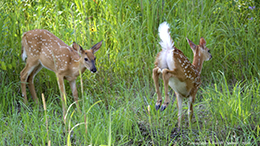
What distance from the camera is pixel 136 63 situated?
499 centimetres

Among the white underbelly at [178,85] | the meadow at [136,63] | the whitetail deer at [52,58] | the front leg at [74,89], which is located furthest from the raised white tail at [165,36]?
the front leg at [74,89]

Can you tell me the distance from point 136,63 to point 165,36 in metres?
1.79

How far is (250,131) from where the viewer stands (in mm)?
3746

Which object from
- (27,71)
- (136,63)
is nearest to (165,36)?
(136,63)

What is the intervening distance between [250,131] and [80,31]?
3001 mm

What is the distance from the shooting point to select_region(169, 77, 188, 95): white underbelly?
3430 millimetres

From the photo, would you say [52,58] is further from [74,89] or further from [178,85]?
[178,85]

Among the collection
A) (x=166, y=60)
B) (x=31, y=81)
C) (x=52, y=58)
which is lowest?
(x=31, y=81)

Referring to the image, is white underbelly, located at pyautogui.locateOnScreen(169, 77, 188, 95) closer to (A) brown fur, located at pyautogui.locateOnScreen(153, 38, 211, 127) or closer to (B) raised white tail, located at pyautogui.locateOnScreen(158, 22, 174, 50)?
(A) brown fur, located at pyautogui.locateOnScreen(153, 38, 211, 127)

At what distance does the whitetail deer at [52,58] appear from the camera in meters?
4.52

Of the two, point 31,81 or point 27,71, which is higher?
point 27,71

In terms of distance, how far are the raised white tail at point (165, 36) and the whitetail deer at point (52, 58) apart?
1373mm

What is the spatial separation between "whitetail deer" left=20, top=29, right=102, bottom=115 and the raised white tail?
1.37m

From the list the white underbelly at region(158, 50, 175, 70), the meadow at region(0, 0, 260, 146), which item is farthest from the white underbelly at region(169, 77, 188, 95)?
the meadow at region(0, 0, 260, 146)
